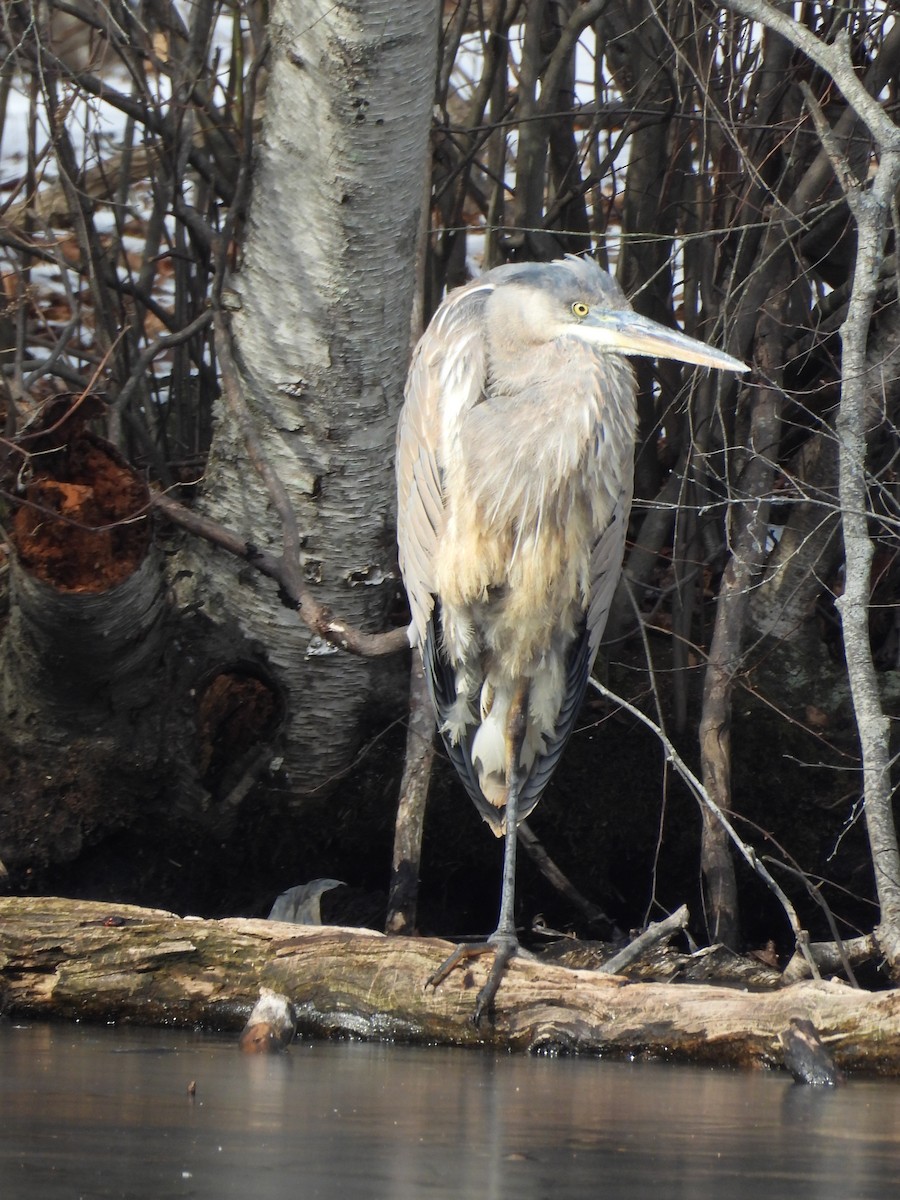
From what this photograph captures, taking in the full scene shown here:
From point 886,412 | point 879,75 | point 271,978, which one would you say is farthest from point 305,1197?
point 879,75

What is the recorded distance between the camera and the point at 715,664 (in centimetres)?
519

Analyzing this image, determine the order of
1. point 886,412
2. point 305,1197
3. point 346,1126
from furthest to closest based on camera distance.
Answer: point 886,412, point 346,1126, point 305,1197

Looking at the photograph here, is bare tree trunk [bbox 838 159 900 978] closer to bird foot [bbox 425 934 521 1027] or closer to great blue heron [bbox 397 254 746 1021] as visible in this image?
great blue heron [bbox 397 254 746 1021]

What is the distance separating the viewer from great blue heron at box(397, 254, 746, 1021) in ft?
14.9

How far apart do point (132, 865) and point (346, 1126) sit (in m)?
2.92

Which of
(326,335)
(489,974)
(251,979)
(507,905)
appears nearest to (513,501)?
(326,335)

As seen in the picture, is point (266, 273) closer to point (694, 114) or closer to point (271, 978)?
point (694, 114)

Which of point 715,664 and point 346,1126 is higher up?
point 715,664

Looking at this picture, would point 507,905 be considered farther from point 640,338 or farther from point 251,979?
point 640,338

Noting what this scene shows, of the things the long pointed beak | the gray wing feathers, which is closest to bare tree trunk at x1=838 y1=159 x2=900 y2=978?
the long pointed beak

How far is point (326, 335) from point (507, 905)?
180cm

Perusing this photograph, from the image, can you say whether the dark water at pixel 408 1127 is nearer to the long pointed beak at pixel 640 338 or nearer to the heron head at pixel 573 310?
the long pointed beak at pixel 640 338

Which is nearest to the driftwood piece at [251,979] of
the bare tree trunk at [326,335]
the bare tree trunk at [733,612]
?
the bare tree trunk at [733,612]

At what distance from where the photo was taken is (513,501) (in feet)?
15.2
